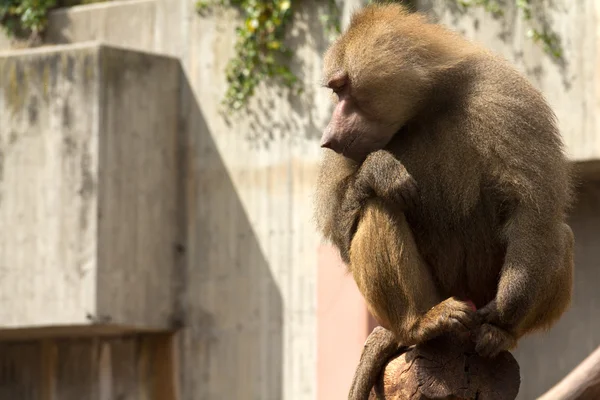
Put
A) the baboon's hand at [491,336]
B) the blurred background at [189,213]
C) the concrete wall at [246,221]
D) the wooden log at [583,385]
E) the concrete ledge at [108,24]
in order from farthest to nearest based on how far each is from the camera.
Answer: the concrete ledge at [108,24] → the concrete wall at [246,221] → the blurred background at [189,213] → the wooden log at [583,385] → the baboon's hand at [491,336]

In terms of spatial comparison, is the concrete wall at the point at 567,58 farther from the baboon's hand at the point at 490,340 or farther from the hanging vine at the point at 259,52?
the baboon's hand at the point at 490,340

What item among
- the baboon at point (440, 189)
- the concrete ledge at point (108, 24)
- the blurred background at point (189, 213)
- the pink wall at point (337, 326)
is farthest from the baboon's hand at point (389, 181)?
the concrete ledge at point (108, 24)

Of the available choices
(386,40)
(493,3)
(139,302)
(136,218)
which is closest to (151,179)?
(136,218)

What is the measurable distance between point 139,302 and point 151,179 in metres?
0.85

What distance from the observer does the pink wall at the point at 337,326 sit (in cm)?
815

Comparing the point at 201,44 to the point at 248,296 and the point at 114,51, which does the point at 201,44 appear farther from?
the point at 248,296

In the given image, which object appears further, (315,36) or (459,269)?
(315,36)

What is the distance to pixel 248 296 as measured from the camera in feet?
29.0

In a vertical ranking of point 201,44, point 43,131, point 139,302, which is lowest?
point 139,302

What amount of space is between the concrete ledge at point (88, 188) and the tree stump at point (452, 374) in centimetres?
465

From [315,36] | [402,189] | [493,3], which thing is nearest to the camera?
[402,189]

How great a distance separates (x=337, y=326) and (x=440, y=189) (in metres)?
4.05

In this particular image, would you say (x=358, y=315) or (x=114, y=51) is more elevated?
(x=114, y=51)

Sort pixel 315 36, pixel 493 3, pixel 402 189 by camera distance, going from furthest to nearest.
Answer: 1. pixel 315 36
2. pixel 493 3
3. pixel 402 189
